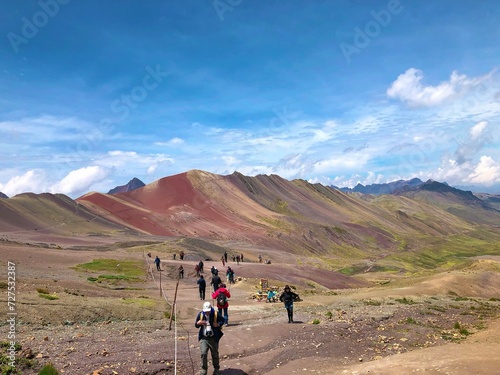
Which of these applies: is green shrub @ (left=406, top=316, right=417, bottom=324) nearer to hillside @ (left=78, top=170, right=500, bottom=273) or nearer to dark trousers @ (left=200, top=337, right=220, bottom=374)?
dark trousers @ (left=200, top=337, right=220, bottom=374)

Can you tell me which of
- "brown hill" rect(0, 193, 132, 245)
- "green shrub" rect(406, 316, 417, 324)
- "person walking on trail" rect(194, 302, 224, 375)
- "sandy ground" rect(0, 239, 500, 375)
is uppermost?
"brown hill" rect(0, 193, 132, 245)

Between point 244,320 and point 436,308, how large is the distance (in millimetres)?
20117

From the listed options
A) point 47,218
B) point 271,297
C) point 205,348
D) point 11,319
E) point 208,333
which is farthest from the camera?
point 47,218

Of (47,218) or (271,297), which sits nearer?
(271,297)

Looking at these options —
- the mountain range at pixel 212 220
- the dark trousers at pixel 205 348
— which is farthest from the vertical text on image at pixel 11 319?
the mountain range at pixel 212 220

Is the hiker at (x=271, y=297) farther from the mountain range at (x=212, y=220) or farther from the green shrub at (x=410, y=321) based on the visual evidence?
the mountain range at (x=212, y=220)

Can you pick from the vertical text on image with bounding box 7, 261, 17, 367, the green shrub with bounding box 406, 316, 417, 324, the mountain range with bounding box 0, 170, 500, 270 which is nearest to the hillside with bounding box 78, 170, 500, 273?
the mountain range with bounding box 0, 170, 500, 270

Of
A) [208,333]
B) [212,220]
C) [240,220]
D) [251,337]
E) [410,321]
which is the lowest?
[410,321]

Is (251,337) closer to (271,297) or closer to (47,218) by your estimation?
(271,297)

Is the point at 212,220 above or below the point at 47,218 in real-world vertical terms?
above

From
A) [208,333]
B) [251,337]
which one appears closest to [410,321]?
[251,337]

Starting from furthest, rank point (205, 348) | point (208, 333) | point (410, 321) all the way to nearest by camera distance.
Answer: point (410, 321)
point (205, 348)
point (208, 333)

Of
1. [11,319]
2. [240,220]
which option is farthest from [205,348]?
[240,220]

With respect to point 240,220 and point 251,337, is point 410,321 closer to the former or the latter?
point 251,337
